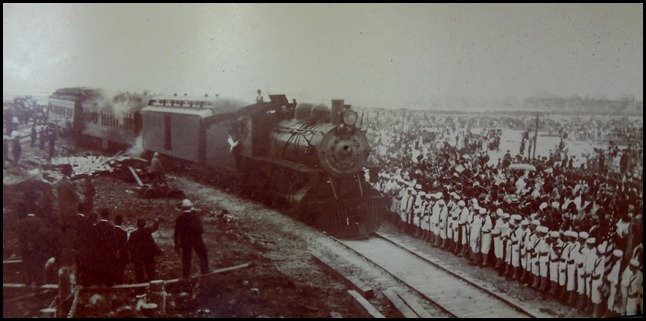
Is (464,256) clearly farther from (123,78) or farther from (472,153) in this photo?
(123,78)

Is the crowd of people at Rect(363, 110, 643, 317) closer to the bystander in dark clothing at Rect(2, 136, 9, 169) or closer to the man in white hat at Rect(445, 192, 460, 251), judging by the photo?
the man in white hat at Rect(445, 192, 460, 251)

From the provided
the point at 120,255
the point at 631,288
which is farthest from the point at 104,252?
the point at 631,288

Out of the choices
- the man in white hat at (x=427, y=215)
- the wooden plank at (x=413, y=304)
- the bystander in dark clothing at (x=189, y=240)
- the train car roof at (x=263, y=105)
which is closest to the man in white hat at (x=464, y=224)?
the man in white hat at (x=427, y=215)

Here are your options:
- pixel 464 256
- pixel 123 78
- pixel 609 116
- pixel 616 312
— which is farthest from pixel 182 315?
pixel 609 116

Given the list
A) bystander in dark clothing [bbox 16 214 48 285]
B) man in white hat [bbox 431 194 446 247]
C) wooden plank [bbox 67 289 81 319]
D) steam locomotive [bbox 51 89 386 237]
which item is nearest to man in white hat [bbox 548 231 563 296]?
man in white hat [bbox 431 194 446 247]

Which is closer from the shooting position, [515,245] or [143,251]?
[143,251]

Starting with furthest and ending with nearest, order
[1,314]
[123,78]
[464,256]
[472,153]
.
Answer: [472,153], [464,256], [123,78], [1,314]

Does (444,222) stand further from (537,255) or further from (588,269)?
(588,269)
